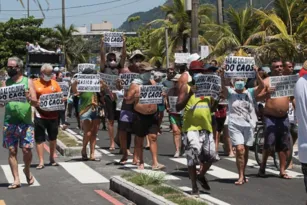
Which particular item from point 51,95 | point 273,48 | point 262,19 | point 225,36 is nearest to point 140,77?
point 51,95

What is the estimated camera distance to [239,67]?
38.1ft

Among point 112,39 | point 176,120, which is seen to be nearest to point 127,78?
point 112,39

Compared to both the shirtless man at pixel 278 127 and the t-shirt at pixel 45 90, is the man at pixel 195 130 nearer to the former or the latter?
the shirtless man at pixel 278 127

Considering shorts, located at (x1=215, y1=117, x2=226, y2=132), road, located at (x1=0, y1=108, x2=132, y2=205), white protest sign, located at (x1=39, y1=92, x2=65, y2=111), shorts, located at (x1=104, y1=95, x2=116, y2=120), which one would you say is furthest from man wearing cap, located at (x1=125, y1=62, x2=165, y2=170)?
shorts, located at (x1=104, y1=95, x2=116, y2=120)

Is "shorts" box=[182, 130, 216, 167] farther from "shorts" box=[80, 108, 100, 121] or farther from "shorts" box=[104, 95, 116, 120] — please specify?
"shorts" box=[104, 95, 116, 120]

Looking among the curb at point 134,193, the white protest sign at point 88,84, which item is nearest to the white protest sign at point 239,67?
the curb at point 134,193

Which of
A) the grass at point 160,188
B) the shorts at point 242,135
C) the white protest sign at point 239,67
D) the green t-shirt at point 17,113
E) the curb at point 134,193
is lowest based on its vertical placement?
the curb at point 134,193

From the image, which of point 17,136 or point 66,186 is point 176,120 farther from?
point 17,136

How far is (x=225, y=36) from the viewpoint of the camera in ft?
103

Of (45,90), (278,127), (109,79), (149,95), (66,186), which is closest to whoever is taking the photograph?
(66,186)

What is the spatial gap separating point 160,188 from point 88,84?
16.0 ft

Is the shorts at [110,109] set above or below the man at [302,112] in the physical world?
below

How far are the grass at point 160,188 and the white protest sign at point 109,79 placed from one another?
343 centimetres

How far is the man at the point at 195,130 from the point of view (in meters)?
9.95
